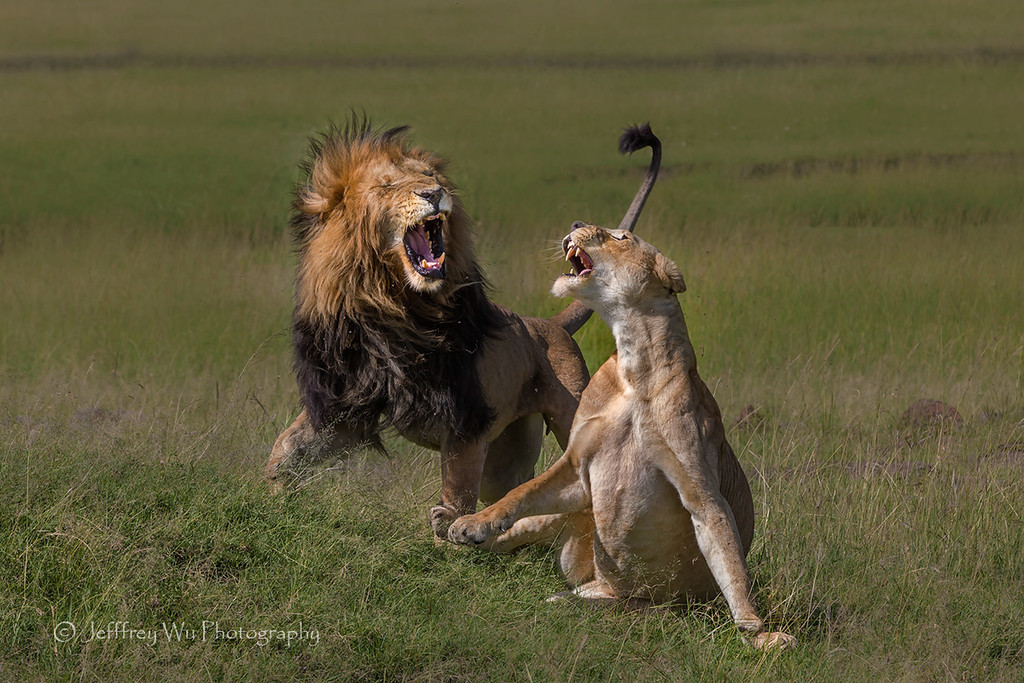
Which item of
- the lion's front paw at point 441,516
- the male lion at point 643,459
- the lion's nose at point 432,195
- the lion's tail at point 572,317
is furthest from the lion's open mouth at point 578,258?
the lion's tail at point 572,317

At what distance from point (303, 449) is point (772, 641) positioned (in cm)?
181

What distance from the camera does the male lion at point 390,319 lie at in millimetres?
4863

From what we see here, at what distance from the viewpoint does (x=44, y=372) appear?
8352 millimetres

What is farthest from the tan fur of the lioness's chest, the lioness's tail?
the lioness's chest

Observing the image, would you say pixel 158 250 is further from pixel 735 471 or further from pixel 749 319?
pixel 735 471

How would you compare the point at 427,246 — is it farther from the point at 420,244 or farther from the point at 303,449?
the point at 303,449

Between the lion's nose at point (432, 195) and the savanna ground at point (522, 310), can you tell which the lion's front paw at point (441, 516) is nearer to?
the savanna ground at point (522, 310)

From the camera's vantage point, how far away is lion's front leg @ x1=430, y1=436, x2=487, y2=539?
16.0 ft

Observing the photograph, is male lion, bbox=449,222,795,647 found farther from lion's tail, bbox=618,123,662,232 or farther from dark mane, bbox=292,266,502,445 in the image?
lion's tail, bbox=618,123,662,232

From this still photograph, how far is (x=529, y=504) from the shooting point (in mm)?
4449

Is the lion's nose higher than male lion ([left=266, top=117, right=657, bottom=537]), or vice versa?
the lion's nose

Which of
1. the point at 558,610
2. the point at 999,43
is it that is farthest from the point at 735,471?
the point at 999,43

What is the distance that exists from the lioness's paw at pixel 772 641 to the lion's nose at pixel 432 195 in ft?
5.77

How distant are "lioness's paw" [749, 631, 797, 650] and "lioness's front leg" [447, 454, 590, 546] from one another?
707 mm
